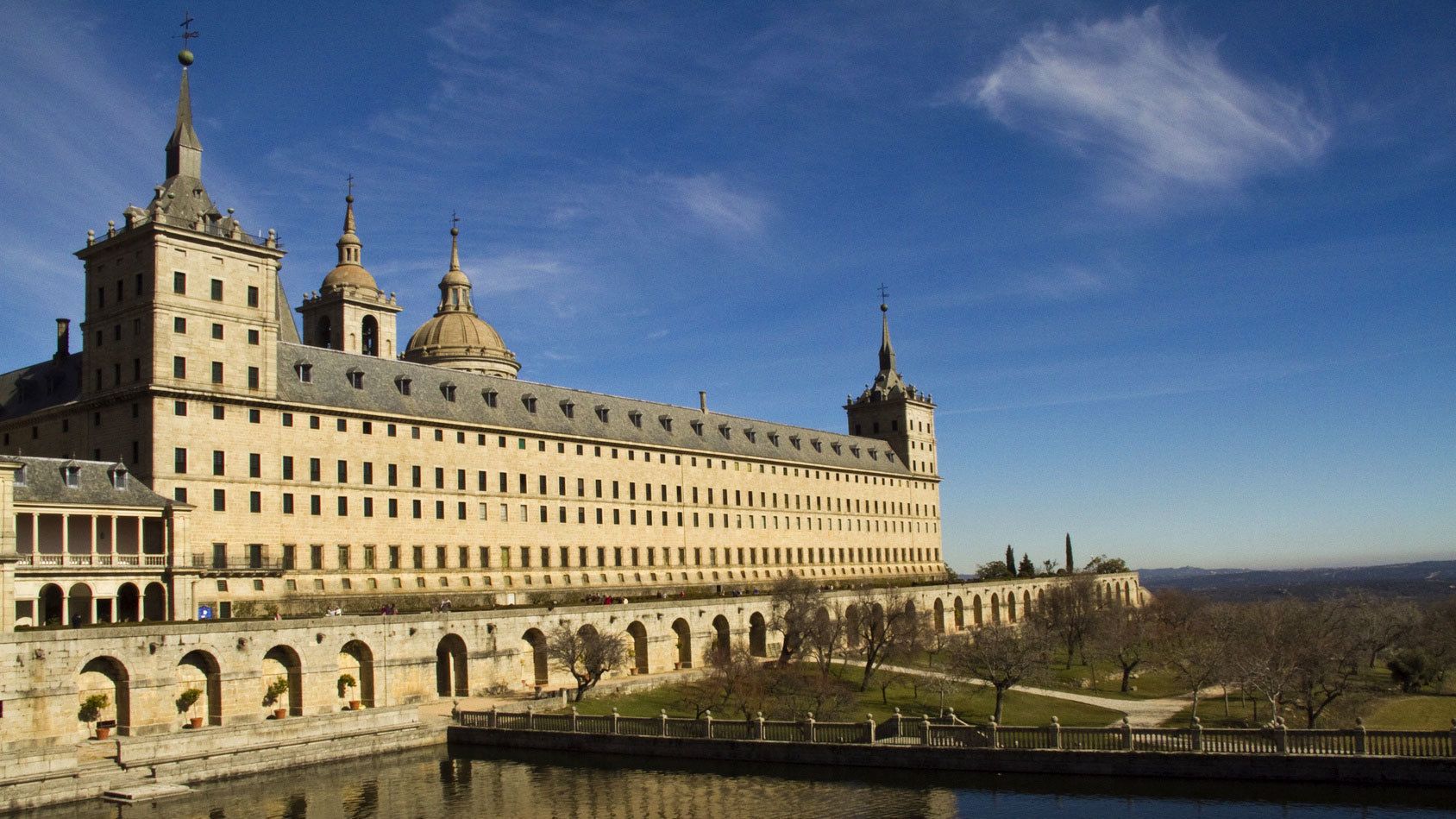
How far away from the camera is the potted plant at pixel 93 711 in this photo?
4466 cm

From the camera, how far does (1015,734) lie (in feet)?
144

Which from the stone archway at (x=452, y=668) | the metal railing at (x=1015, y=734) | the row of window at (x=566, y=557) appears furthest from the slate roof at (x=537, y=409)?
the metal railing at (x=1015, y=734)

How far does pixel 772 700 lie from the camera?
59.8 meters

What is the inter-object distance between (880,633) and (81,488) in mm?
44417

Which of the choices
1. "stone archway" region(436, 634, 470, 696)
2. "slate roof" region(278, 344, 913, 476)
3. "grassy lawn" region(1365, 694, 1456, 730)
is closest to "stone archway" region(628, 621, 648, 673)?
"stone archway" region(436, 634, 470, 696)

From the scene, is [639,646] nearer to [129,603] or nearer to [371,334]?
[129,603]

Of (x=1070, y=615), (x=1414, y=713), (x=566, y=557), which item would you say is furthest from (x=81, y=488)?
(x=1070, y=615)

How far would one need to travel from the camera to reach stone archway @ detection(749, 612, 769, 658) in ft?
274

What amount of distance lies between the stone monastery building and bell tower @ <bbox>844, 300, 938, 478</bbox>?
3945 centimetres

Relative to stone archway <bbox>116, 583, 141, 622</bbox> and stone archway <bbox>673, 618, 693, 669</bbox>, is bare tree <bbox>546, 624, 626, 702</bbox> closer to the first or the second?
stone archway <bbox>673, 618, 693, 669</bbox>

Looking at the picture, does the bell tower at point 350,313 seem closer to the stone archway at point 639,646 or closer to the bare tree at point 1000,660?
the stone archway at point 639,646

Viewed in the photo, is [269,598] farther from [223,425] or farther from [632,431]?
[632,431]

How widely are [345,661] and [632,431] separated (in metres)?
40.3

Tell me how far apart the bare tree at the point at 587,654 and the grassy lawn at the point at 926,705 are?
1.19m
